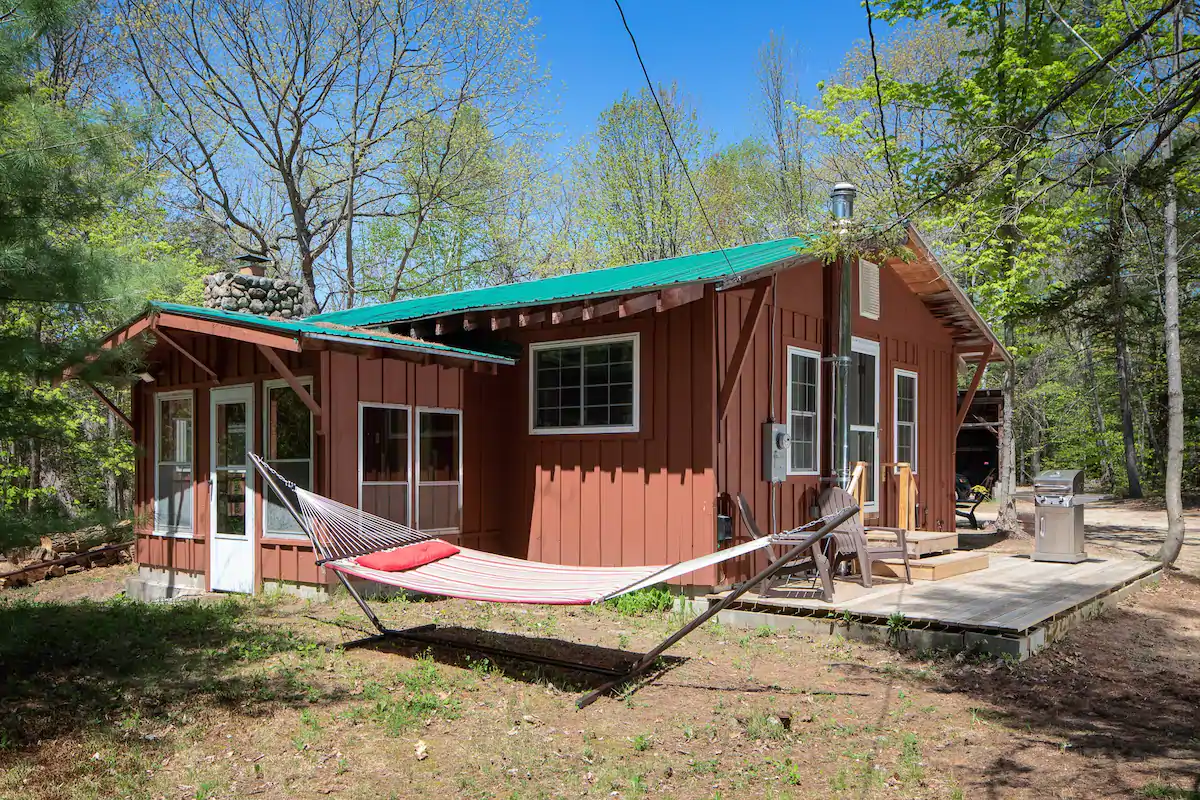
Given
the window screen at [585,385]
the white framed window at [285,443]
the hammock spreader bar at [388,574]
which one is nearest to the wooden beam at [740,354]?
the window screen at [585,385]

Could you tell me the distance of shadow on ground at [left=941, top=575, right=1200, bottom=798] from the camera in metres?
3.91

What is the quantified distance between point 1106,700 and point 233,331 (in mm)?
6529

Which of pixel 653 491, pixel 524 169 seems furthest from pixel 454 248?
pixel 653 491

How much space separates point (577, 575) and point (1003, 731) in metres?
2.43

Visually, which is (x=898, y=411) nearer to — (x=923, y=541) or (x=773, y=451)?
(x=923, y=541)

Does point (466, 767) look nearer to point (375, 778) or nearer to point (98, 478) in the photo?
point (375, 778)

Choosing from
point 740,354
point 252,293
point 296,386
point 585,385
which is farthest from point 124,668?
point 252,293

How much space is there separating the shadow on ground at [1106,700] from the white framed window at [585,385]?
348 centimetres

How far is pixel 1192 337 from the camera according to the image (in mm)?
17062

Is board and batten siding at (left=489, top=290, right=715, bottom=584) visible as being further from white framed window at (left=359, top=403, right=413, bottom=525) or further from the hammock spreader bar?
the hammock spreader bar

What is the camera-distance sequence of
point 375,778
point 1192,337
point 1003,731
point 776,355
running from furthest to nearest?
1. point 1192,337
2. point 776,355
3. point 1003,731
4. point 375,778

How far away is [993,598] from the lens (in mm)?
7070

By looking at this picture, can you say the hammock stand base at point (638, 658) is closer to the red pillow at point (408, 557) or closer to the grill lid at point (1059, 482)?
the red pillow at point (408, 557)

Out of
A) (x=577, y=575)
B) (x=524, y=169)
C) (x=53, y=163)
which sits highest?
(x=524, y=169)
